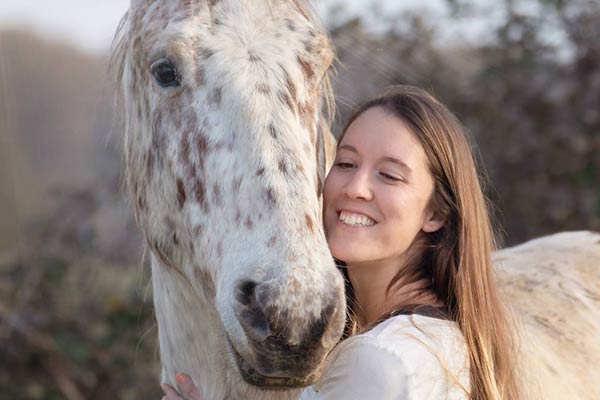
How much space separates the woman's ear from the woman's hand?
76 cm

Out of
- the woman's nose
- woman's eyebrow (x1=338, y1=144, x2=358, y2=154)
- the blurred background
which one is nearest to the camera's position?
the woman's nose

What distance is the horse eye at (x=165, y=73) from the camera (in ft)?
6.50

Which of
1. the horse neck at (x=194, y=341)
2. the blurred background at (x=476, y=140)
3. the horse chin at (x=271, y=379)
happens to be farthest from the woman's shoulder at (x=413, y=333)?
the blurred background at (x=476, y=140)

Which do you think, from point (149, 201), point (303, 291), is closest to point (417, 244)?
point (303, 291)

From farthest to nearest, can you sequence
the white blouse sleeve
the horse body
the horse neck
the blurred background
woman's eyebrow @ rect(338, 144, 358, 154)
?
the blurred background, the horse body, the horse neck, woman's eyebrow @ rect(338, 144, 358, 154), the white blouse sleeve

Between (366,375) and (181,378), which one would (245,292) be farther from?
(181,378)

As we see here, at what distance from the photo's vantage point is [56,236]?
5.78 m

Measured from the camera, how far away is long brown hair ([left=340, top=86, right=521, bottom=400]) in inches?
72.1

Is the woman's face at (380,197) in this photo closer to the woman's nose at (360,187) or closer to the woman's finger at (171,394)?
the woman's nose at (360,187)

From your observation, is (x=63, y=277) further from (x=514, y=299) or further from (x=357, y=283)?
(x=357, y=283)

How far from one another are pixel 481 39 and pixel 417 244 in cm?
385

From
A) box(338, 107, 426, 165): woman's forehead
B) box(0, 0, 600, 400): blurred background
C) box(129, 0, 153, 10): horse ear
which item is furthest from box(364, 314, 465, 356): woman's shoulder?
box(0, 0, 600, 400): blurred background

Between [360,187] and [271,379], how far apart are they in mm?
459

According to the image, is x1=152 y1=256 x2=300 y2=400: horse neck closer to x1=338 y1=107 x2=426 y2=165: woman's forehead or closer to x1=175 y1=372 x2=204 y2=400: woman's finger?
x1=175 y1=372 x2=204 y2=400: woman's finger
